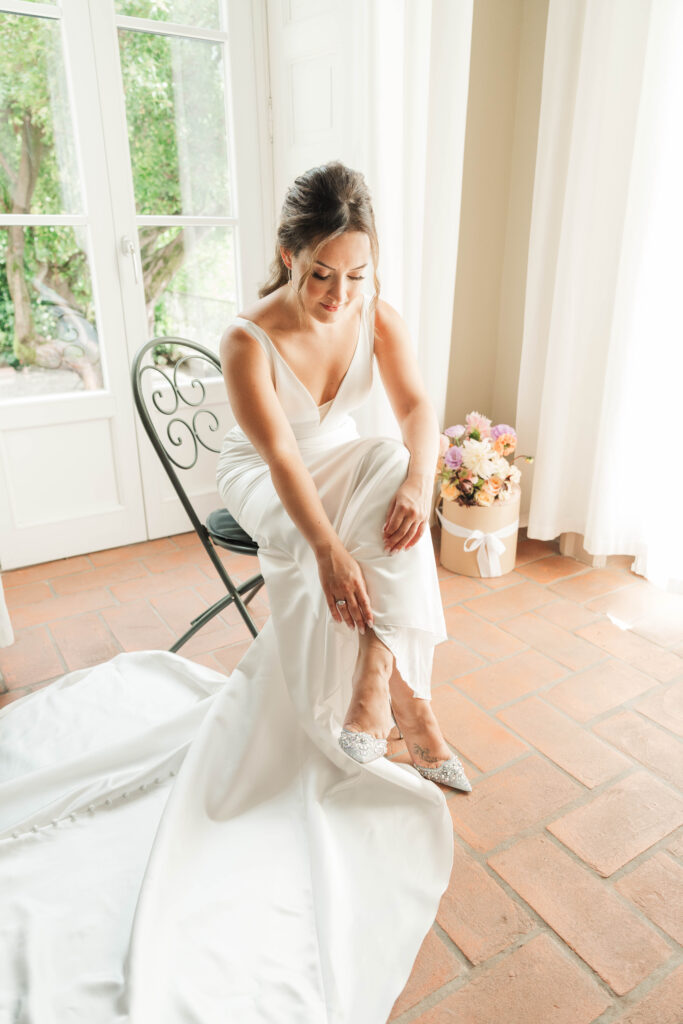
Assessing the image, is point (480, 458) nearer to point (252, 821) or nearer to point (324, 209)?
point (324, 209)

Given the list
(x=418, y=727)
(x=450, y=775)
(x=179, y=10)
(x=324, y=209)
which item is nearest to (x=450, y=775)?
(x=450, y=775)

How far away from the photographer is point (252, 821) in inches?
58.4

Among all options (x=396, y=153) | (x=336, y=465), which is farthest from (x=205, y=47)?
(x=336, y=465)

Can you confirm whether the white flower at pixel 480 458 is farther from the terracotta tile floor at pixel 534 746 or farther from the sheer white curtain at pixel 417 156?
the terracotta tile floor at pixel 534 746

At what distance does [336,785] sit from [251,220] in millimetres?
2293

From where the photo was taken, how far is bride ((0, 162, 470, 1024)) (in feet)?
3.92

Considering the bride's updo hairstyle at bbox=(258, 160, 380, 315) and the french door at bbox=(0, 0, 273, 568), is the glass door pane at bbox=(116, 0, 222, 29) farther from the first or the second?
the bride's updo hairstyle at bbox=(258, 160, 380, 315)

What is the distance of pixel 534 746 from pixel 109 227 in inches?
89.7

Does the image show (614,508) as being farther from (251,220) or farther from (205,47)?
(205,47)

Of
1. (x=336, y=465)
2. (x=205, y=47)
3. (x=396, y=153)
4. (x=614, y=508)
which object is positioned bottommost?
(x=614, y=508)

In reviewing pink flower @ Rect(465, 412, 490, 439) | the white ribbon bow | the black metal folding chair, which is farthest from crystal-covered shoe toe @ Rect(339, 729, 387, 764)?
pink flower @ Rect(465, 412, 490, 439)

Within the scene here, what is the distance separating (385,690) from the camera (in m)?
1.44

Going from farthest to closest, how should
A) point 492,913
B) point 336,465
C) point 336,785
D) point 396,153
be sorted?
point 396,153 → point 336,465 → point 336,785 → point 492,913

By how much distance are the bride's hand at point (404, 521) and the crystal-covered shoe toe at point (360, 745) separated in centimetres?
37
